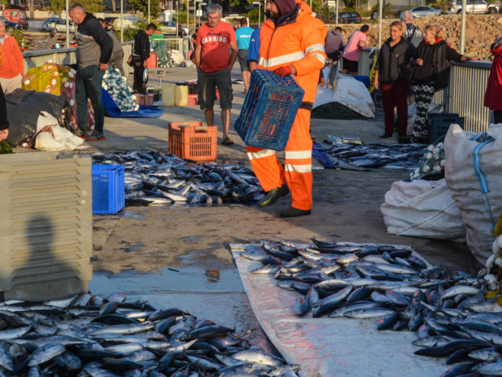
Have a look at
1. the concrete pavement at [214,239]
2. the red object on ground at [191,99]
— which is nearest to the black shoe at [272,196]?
the concrete pavement at [214,239]

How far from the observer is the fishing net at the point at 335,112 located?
643 inches

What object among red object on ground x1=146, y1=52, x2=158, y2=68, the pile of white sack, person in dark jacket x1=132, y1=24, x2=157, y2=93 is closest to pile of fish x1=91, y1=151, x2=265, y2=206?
the pile of white sack

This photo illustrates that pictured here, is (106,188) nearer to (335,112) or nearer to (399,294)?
(399,294)

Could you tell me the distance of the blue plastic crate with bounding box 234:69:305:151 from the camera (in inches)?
253

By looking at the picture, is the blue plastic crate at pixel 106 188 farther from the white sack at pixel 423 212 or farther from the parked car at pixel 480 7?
the parked car at pixel 480 7

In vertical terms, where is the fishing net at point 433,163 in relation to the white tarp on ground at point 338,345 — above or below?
above

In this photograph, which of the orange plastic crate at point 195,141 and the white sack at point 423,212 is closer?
the white sack at point 423,212

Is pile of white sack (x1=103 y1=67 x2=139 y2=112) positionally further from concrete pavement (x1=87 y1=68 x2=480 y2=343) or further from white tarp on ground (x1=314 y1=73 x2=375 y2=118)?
concrete pavement (x1=87 y1=68 x2=480 y2=343)

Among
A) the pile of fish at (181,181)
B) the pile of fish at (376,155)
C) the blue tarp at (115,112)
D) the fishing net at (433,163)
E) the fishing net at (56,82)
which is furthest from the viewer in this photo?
the blue tarp at (115,112)

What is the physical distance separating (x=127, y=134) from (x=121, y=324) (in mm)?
9373

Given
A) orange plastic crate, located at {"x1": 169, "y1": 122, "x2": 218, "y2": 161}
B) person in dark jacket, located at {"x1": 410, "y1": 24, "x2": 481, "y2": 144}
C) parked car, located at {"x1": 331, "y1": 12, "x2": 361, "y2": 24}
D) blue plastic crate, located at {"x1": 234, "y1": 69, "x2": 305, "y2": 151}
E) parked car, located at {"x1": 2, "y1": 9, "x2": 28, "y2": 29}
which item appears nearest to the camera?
blue plastic crate, located at {"x1": 234, "y1": 69, "x2": 305, "y2": 151}

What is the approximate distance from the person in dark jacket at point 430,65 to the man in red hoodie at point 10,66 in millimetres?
7211

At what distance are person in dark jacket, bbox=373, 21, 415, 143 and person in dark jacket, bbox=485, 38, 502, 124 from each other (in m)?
2.64

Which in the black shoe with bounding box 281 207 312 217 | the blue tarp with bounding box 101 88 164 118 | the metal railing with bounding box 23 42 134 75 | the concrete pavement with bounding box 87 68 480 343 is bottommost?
the concrete pavement with bounding box 87 68 480 343
